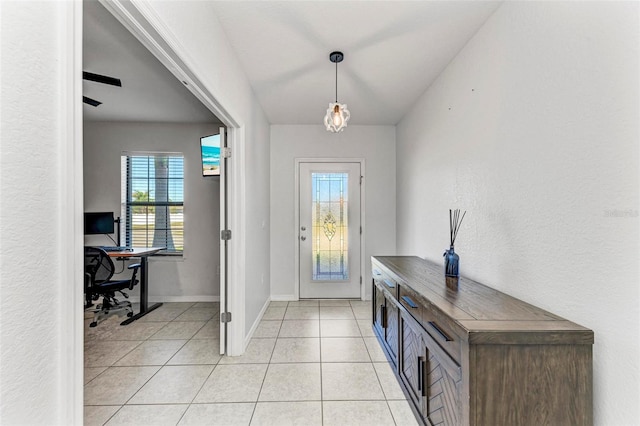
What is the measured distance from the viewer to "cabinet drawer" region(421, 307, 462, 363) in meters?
1.22

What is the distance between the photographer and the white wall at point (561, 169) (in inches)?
41.4

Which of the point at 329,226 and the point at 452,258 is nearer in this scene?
the point at 452,258

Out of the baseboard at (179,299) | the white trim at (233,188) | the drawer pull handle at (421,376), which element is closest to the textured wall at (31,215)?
the white trim at (233,188)

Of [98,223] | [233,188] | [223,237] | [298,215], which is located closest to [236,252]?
[223,237]

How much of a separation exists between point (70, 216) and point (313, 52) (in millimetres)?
2071

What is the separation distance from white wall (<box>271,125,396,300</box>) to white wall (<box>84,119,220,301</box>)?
2.85ft

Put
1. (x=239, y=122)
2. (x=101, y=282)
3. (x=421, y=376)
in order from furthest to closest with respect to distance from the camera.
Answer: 1. (x=101, y=282)
2. (x=239, y=122)
3. (x=421, y=376)

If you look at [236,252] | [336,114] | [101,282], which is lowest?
[101,282]

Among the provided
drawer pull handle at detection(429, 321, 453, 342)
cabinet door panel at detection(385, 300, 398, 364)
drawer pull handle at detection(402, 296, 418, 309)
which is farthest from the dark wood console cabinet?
cabinet door panel at detection(385, 300, 398, 364)

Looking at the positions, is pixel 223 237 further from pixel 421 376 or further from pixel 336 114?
pixel 421 376

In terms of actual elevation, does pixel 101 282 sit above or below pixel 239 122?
below

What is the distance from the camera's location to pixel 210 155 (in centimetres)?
389

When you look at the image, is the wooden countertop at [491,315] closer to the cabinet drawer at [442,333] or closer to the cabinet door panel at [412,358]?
the cabinet drawer at [442,333]

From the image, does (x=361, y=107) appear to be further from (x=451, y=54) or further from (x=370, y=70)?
(x=451, y=54)
